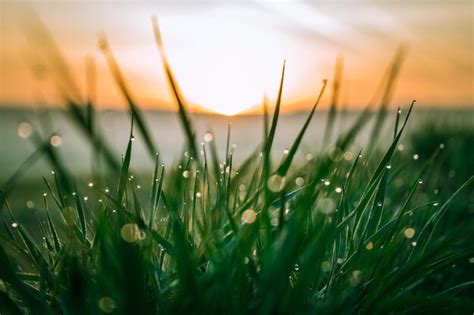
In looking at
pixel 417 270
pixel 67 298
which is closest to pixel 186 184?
pixel 67 298

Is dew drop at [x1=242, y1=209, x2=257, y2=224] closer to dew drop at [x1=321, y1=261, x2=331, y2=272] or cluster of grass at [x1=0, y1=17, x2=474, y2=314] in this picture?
cluster of grass at [x1=0, y1=17, x2=474, y2=314]

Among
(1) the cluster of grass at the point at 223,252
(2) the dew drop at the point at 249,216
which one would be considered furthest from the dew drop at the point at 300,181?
(2) the dew drop at the point at 249,216

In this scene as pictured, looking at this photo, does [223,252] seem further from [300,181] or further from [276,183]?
[300,181]

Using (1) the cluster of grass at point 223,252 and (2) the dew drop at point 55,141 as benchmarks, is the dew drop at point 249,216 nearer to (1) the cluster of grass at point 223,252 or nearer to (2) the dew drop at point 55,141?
(1) the cluster of grass at point 223,252

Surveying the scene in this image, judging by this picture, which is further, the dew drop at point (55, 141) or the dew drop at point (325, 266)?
the dew drop at point (325, 266)

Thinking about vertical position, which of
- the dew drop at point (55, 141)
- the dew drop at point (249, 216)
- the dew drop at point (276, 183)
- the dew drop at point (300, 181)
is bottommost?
the dew drop at point (300, 181)

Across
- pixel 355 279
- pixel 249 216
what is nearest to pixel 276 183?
pixel 249 216

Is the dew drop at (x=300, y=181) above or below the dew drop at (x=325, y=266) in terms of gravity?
above

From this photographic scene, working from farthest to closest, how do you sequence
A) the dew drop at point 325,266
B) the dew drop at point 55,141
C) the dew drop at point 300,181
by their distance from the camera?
the dew drop at point 300,181 → the dew drop at point 325,266 → the dew drop at point 55,141

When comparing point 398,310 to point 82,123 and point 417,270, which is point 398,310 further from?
point 82,123

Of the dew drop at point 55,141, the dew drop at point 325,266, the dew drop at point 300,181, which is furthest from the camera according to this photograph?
the dew drop at point 300,181

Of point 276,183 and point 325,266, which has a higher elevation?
point 276,183

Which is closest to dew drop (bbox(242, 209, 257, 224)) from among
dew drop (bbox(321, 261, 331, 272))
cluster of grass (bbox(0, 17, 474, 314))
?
cluster of grass (bbox(0, 17, 474, 314))
